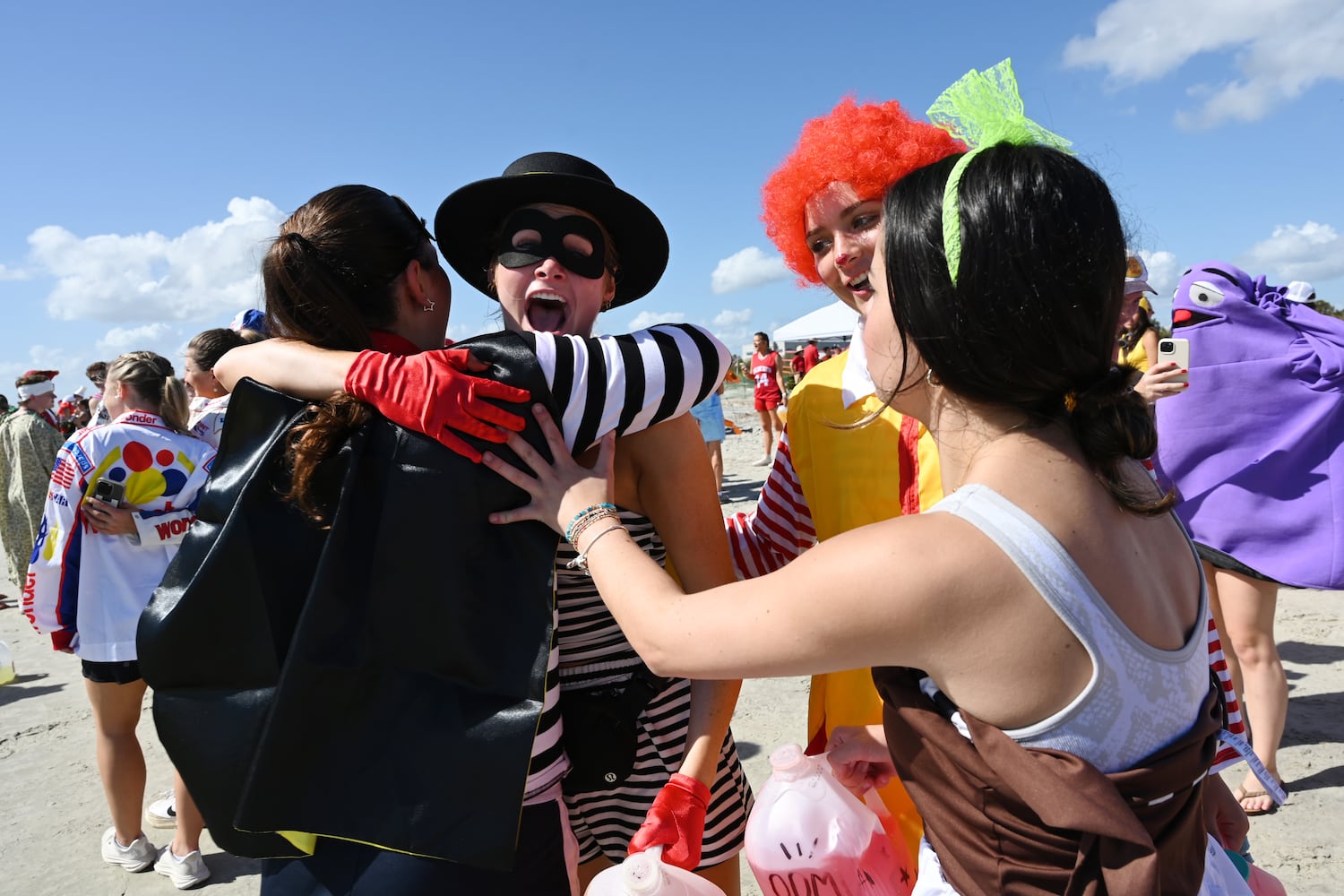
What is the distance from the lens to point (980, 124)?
140 centimetres

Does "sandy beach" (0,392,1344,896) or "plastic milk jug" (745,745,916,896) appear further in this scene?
"sandy beach" (0,392,1344,896)

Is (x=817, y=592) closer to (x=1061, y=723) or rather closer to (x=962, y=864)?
(x=1061, y=723)

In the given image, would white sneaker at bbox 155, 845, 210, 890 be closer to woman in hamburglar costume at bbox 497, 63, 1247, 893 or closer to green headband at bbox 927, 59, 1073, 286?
woman in hamburglar costume at bbox 497, 63, 1247, 893

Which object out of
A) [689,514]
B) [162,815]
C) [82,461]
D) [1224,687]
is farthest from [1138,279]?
[162,815]

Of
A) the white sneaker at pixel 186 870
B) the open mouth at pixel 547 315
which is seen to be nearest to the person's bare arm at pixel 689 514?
the open mouth at pixel 547 315

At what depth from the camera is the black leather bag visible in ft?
5.57

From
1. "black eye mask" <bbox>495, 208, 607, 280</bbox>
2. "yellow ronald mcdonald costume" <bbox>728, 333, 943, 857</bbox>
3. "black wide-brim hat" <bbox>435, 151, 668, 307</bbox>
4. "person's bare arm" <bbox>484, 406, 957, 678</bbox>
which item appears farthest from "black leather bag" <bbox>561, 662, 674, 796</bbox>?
"black wide-brim hat" <bbox>435, 151, 668, 307</bbox>

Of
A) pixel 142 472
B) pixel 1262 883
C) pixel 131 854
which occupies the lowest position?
pixel 131 854

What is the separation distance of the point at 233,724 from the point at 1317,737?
4.89 meters

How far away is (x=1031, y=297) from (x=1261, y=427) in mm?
3474

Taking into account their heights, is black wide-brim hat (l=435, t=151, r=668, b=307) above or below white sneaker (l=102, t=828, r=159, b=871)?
above

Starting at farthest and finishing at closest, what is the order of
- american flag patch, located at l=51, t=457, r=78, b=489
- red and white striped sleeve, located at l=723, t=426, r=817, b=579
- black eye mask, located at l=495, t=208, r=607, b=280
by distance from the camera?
1. american flag patch, located at l=51, t=457, r=78, b=489
2. red and white striped sleeve, located at l=723, t=426, r=817, b=579
3. black eye mask, located at l=495, t=208, r=607, b=280

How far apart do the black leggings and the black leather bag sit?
3.8 inches

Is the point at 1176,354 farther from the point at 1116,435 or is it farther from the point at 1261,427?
the point at 1116,435
